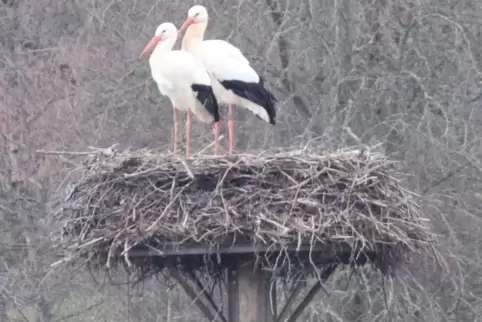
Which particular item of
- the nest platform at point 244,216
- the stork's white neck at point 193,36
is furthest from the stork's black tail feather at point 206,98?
the nest platform at point 244,216

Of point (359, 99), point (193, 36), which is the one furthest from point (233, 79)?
point (359, 99)

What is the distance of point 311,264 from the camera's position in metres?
7.68

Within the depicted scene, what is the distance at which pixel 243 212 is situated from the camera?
7.24 metres

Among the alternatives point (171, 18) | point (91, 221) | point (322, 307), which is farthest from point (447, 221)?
point (91, 221)

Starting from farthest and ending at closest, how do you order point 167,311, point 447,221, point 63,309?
point 63,309
point 167,311
point 447,221

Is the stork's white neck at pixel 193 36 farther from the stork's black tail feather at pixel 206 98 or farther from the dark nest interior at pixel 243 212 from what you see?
the dark nest interior at pixel 243 212

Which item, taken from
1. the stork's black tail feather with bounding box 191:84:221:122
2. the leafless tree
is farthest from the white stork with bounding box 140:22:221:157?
the leafless tree

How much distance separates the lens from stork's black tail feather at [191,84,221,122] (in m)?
8.71

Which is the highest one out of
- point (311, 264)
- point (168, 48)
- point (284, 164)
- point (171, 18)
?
point (171, 18)

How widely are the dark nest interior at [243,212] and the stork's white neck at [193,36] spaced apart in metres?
1.54

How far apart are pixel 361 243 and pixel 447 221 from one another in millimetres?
4143

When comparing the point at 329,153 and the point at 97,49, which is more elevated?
the point at 97,49

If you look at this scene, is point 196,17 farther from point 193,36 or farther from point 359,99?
point 359,99

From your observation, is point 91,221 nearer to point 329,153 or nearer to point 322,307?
point 329,153
